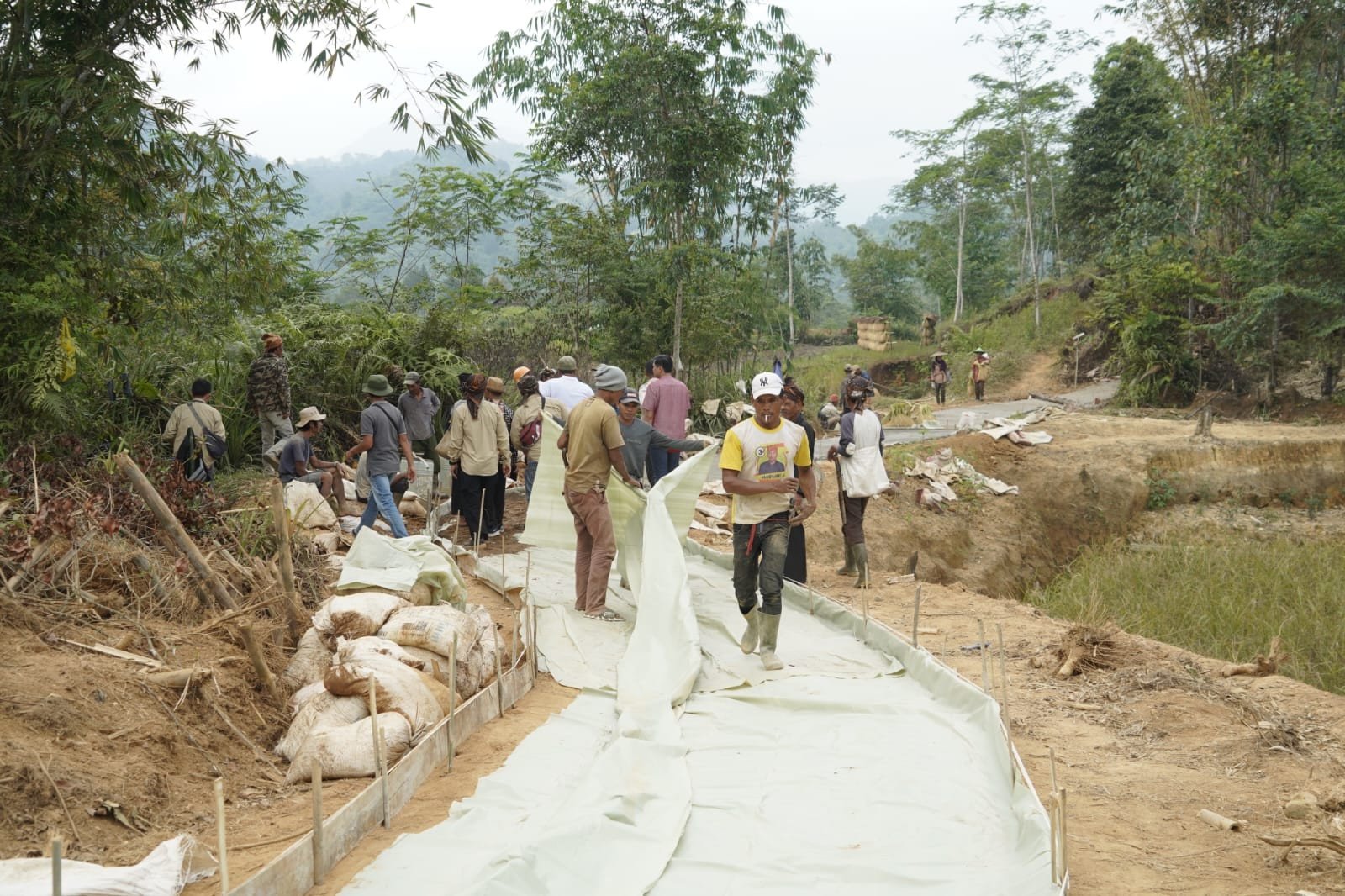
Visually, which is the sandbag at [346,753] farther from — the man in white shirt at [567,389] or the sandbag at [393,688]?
the man in white shirt at [567,389]

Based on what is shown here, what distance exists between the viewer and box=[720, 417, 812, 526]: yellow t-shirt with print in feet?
18.4

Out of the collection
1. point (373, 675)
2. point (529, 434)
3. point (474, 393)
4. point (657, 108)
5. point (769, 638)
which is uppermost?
point (657, 108)

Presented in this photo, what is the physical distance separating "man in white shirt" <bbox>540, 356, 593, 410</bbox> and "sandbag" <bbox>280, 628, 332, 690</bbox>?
3840 mm

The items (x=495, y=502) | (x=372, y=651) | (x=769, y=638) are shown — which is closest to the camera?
(x=372, y=651)

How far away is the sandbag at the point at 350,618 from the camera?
4.96m

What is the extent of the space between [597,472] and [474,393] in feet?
6.91

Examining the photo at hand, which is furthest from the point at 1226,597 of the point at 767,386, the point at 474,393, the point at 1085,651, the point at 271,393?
the point at 271,393

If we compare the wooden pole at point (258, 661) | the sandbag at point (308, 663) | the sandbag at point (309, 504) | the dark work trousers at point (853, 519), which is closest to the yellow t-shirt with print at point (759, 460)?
the sandbag at point (308, 663)

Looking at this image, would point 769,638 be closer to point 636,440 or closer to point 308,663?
point 636,440

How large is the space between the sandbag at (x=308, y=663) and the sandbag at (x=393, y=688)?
0.49m

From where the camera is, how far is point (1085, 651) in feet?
19.2

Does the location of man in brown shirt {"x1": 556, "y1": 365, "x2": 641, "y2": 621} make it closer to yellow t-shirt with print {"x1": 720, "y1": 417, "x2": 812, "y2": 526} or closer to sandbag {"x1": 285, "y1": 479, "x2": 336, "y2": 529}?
yellow t-shirt with print {"x1": 720, "y1": 417, "x2": 812, "y2": 526}

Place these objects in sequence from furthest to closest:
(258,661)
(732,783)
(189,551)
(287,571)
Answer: (287,571) → (189,551) → (258,661) → (732,783)

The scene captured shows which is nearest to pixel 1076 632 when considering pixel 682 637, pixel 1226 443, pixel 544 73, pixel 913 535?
pixel 682 637
